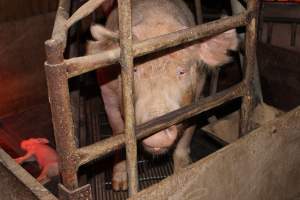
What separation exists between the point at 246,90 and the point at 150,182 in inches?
65.8

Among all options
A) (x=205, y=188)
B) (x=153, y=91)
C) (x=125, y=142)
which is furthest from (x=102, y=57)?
(x=153, y=91)

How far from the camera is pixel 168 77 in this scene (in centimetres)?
280

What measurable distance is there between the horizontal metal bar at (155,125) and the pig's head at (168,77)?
424 mm

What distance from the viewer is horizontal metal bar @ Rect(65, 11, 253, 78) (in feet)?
5.20

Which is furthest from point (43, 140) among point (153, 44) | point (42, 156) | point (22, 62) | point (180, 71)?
point (153, 44)

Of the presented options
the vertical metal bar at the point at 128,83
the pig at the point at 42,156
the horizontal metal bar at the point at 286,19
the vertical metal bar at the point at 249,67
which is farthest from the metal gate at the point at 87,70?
the horizontal metal bar at the point at 286,19

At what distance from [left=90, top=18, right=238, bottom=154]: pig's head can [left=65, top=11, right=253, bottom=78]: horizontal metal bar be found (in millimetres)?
348

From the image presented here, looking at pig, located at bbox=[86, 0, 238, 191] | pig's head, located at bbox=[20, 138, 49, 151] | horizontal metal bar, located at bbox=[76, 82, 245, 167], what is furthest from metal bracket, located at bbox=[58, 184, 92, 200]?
pig's head, located at bbox=[20, 138, 49, 151]

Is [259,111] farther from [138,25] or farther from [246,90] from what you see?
[138,25]

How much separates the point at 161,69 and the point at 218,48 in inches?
15.8

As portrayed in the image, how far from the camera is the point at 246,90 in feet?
7.72

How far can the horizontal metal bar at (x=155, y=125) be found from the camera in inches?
68.4

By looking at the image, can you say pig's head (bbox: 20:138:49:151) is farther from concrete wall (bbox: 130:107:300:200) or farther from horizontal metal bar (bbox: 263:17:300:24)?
horizontal metal bar (bbox: 263:17:300:24)

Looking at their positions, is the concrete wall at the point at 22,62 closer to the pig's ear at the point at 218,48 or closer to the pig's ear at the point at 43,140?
the pig's ear at the point at 43,140
